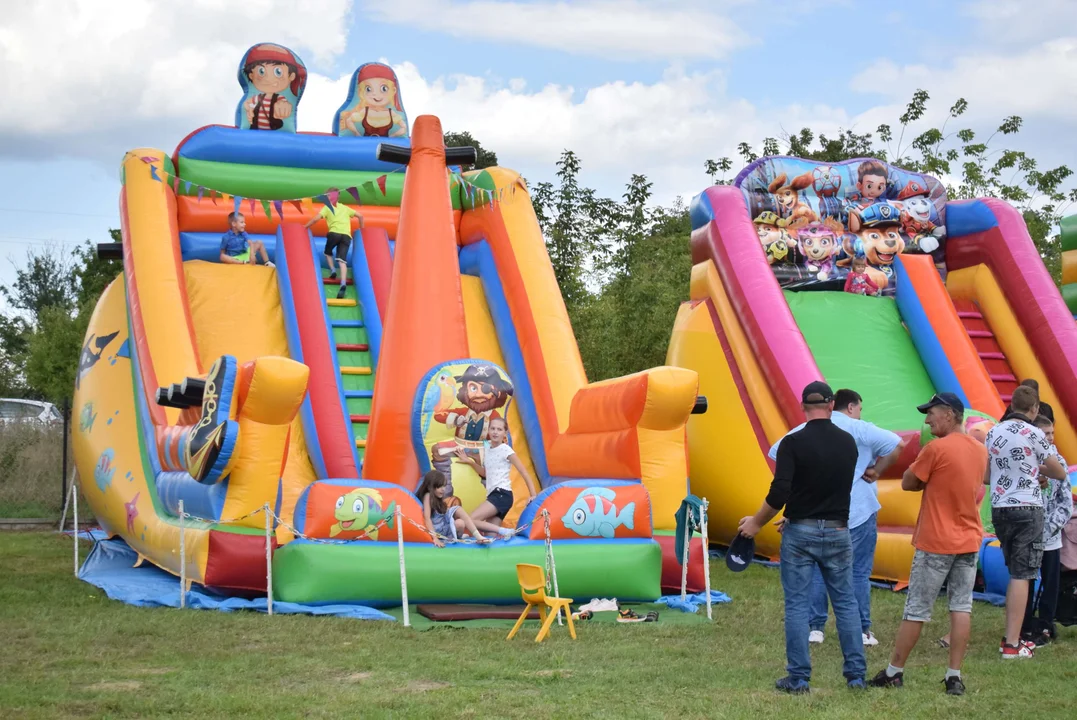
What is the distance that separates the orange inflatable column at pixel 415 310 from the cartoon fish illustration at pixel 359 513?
0.85 metres

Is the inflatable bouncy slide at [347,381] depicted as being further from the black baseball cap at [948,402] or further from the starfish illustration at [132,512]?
the black baseball cap at [948,402]

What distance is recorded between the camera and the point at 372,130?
11.2m

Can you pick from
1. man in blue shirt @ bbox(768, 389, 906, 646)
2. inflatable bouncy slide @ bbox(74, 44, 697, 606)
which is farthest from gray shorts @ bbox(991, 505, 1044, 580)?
inflatable bouncy slide @ bbox(74, 44, 697, 606)

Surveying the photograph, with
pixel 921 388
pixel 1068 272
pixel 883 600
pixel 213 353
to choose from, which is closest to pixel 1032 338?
pixel 921 388

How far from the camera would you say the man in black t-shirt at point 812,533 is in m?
4.71

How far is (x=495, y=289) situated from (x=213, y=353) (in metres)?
2.27

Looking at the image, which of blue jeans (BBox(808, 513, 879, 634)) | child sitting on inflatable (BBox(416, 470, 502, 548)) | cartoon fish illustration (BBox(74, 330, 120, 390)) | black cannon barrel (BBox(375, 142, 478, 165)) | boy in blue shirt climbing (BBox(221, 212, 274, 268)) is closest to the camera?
blue jeans (BBox(808, 513, 879, 634))

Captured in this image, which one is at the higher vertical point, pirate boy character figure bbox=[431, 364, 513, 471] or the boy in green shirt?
the boy in green shirt

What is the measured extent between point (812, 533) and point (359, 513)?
3051 mm

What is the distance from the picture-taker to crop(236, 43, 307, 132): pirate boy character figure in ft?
35.8

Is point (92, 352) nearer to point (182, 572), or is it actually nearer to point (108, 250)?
point (108, 250)

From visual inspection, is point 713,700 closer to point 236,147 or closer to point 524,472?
point 524,472

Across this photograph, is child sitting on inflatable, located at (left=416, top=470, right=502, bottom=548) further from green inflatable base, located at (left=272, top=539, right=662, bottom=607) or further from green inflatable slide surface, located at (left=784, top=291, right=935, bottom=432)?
green inflatable slide surface, located at (left=784, top=291, right=935, bottom=432)

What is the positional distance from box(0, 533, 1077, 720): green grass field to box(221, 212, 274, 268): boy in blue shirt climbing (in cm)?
400
